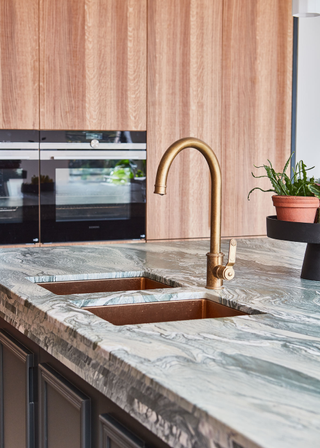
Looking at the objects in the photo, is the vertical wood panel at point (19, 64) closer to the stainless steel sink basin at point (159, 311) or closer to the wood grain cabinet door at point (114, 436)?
the stainless steel sink basin at point (159, 311)

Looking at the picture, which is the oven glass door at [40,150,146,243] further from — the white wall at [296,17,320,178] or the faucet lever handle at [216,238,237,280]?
the faucet lever handle at [216,238,237,280]

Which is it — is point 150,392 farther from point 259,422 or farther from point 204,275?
point 204,275

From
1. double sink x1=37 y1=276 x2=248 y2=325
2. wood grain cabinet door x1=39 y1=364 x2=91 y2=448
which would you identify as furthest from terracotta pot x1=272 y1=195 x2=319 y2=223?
wood grain cabinet door x1=39 y1=364 x2=91 y2=448

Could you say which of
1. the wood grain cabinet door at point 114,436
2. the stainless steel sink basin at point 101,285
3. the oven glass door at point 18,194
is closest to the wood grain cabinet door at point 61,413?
the wood grain cabinet door at point 114,436

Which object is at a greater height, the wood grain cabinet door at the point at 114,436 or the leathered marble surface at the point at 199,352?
the leathered marble surface at the point at 199,352

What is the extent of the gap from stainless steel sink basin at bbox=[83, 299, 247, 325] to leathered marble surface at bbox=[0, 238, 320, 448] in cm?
2

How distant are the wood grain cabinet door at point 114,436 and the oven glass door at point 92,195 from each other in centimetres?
223

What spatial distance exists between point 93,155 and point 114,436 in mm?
2357

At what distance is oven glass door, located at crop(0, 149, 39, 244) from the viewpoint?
9.69ft

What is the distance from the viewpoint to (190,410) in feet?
2.04

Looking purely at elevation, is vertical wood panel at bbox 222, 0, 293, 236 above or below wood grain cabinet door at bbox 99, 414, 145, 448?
above

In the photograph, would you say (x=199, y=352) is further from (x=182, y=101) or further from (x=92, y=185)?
(x=182, y=101)

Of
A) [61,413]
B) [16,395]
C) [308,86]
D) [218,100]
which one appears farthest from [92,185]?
[61,413]

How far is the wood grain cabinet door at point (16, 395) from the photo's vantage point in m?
1.27
